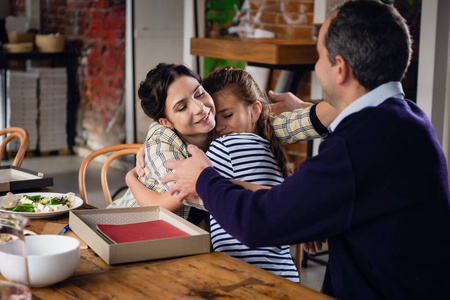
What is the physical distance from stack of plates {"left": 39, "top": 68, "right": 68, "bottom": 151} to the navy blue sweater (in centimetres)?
532

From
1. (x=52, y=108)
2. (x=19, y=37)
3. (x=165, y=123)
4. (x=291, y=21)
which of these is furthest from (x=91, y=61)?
(x=165, y=123)

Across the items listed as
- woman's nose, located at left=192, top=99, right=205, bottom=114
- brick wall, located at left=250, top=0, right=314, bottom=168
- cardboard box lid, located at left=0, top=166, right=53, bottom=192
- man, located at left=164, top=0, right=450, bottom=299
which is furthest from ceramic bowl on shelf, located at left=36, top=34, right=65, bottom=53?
man, located at left=164, top=0, right=450, bottom=299

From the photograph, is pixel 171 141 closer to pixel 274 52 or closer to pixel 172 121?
pixel 172 121

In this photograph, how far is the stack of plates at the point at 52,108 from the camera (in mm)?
6285

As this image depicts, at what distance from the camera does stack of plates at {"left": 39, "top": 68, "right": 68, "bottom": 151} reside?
629 cm

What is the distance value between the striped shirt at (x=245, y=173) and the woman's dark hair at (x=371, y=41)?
0.49m

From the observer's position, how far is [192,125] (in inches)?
77.7

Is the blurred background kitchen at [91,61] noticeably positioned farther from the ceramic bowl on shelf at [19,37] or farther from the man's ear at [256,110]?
the man's ear at [256,110]

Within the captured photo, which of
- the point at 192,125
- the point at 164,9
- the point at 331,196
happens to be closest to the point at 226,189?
the point at 331,196

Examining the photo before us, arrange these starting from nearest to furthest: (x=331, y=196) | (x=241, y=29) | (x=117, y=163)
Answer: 1. (x=331, y=196)
2. (x=241, y=29)
3. (x=117, y=163)

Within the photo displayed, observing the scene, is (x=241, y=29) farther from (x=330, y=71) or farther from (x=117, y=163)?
(x=330, y=71)

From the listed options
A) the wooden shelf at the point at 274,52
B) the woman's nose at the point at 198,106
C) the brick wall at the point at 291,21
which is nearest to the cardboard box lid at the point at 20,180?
the woman's nose at the point at 198,106

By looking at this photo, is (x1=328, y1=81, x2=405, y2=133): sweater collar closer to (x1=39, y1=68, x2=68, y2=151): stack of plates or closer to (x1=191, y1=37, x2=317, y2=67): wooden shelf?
(x1=191, y1=37, x2=317, y2=67): wooden shelf

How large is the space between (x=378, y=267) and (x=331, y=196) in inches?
8.1
